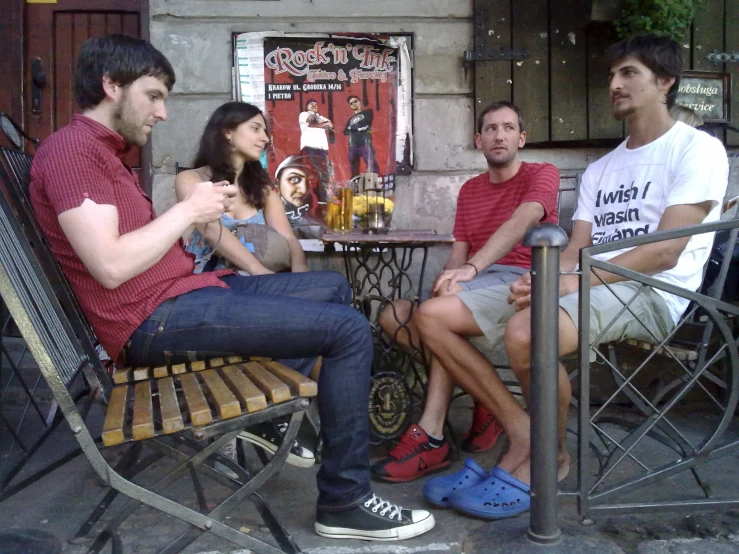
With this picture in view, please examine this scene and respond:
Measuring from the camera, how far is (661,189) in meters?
2.53

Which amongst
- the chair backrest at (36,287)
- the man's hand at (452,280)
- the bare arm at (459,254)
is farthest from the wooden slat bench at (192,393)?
the bare arm at (459,254)

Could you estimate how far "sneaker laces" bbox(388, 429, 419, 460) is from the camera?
2640 millimetres

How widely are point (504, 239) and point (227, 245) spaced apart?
3.82 ft

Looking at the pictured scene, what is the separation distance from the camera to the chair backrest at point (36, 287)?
66.6 inches

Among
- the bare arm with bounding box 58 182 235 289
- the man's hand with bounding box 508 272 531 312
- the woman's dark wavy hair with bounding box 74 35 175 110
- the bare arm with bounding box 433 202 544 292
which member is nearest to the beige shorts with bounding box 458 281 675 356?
the man's hand with bounding box 508 272 531 312

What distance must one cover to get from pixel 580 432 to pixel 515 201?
147cm

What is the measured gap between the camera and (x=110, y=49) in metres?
1.95

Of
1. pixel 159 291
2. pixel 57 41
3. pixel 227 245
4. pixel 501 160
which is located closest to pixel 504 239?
pixel 501 160


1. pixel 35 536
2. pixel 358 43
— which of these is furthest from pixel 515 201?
pixel 35 536

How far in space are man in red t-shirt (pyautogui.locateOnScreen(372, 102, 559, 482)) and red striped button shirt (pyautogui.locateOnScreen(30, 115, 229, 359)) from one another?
3.51 feet

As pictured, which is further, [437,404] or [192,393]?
[437,404]

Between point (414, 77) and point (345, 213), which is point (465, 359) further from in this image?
point (414, 77)

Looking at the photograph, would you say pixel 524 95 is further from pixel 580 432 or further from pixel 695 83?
pixel 580 432

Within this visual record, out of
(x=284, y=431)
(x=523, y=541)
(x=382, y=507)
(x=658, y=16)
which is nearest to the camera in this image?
(x=523, y=541)
